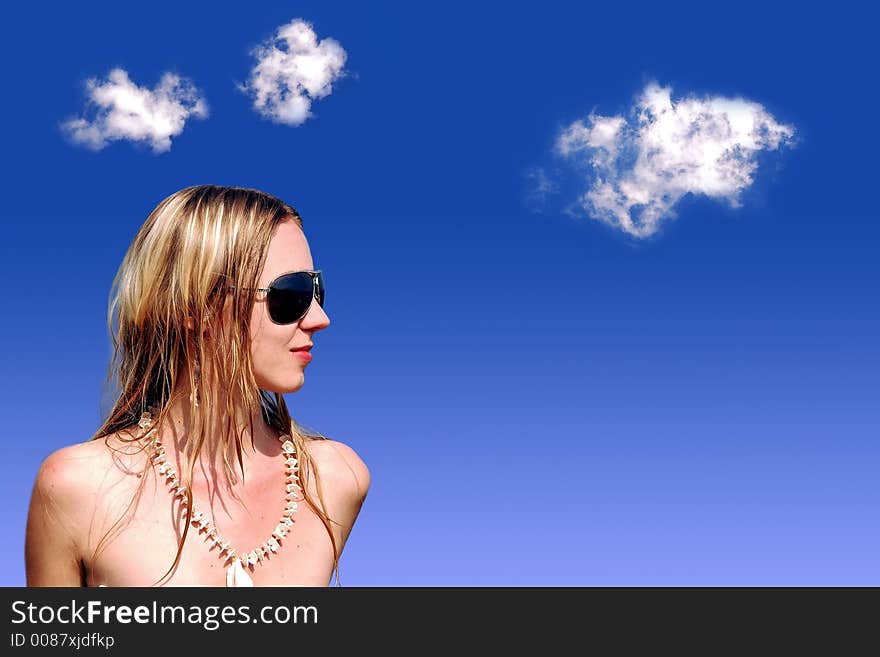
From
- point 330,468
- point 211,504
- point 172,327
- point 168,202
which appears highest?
point 168,202

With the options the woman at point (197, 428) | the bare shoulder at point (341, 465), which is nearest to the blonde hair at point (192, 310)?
the woman at point (197, 428)

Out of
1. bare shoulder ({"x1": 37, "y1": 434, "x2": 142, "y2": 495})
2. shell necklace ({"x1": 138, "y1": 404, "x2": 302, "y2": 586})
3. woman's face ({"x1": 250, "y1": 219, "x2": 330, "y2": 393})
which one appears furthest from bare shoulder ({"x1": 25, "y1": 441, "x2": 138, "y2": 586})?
woman's face ({"x1": 250, "y1": 219, "x2": 330, "y2": 393})

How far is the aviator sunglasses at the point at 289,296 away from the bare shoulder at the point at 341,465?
3.88 ft

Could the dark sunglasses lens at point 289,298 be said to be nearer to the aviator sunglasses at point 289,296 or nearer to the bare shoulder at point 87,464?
the aviator sunglasses at point 289,296

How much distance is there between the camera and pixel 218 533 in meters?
6.09

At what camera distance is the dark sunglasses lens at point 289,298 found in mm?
6160

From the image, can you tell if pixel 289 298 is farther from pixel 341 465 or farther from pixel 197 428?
pixel 341 465

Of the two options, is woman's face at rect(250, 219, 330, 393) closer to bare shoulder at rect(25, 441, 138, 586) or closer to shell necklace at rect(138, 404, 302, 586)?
shell necklace at rect(138, 404, 302, 586)

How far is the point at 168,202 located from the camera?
639cm

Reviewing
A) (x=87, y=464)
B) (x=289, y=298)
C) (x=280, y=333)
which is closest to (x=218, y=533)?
(x=87, y=464)

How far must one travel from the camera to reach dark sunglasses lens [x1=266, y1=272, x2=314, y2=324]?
20.2 feet
